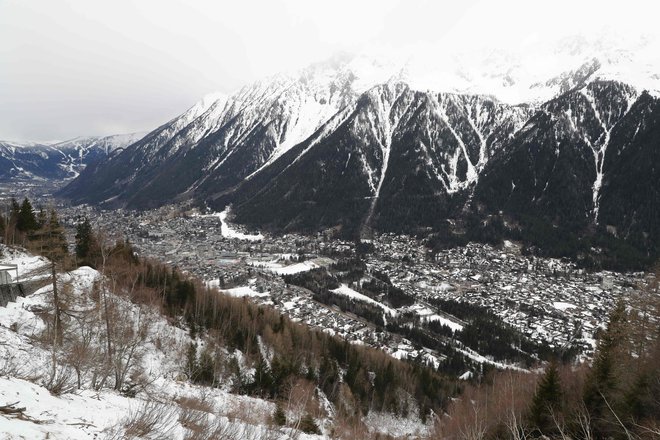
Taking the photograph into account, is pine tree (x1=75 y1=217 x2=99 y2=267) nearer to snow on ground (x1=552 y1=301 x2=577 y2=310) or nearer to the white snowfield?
the white snowfield

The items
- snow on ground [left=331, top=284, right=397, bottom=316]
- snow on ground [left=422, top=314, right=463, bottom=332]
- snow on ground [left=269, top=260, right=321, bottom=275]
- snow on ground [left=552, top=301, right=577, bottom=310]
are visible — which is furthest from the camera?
snow on ground [left=269, top=260, right=321, bottom=275]

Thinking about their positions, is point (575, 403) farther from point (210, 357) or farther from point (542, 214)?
point (542, 214)

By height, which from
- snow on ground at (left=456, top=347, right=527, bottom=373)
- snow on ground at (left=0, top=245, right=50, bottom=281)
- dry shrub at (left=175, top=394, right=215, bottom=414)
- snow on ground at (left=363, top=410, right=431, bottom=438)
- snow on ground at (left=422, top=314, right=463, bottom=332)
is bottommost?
snow on ground at (left=363, top=410, right=431, bottom=438)

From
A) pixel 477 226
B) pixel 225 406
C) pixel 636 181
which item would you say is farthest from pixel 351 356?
pixel 636 181

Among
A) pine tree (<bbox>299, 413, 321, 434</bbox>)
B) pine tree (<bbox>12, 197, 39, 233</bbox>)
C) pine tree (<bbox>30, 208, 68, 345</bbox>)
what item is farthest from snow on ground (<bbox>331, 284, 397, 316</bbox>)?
pine tree (<bbox>30, 208, 68, 345</bbox>)

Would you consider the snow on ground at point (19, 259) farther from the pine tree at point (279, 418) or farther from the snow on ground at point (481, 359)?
the snow on ground at point (481, 359)

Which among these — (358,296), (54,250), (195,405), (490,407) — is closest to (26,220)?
(54,250)

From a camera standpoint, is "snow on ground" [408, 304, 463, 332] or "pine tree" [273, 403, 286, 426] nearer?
"pine tree" [273, 403, 286, 426]

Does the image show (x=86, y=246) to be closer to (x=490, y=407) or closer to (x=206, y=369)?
(x=206, y=369)

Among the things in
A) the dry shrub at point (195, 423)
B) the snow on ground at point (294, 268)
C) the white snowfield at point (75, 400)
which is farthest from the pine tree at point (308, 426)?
the snow on ground at point (294, 268)
